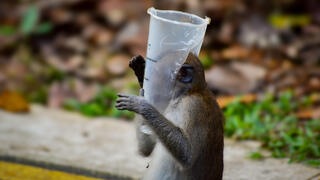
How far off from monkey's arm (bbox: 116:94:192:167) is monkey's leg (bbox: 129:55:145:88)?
0.36 m

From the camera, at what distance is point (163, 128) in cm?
400

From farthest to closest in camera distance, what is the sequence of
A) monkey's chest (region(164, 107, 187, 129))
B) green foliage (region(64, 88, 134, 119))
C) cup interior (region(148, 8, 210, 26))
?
green foliage (region(64, 88, 134, 119)) < cup interior (region(148, 8, 210, 26)) < monkey's chest (region(164, 107, 187, 129))

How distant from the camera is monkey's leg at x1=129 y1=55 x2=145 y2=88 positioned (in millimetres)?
4336

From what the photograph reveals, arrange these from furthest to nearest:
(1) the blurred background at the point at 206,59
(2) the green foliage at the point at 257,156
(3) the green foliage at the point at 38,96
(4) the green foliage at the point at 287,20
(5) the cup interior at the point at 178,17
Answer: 1. (4) the green foliage at the point at 287,20
2. (3) the green foliage at the point at 38,96
3. (1) the blurred background at the point at 206,59
4. (2) the green foliage at the point at 257,156
5. (5) the cup interior at the point at 178,17

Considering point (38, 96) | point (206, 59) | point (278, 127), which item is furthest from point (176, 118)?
point (38, 96)

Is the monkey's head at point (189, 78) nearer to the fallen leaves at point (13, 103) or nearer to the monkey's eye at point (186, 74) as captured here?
the monkey's eye at point (186, 74)

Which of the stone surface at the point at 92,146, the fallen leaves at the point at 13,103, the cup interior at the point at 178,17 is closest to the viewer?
the cup interior at the point at 178,17

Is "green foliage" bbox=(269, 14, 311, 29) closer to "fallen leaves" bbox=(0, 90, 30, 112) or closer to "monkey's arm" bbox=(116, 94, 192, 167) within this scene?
"fallen leaves" bbox=(0, 90, 30, 112)

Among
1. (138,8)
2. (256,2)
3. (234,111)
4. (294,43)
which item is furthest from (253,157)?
(138,8)

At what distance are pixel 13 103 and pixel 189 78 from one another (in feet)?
11.2

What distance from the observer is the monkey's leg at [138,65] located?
4.34 meters

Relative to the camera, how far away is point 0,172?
5215 millimetres

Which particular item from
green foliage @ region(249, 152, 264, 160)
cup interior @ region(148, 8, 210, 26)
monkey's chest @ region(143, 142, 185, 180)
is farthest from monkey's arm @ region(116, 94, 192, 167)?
green foliage @ region(249, 152, 264, 160)

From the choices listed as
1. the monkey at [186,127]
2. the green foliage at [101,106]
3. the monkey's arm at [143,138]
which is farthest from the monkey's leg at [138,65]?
the green foliage at [101,106]
